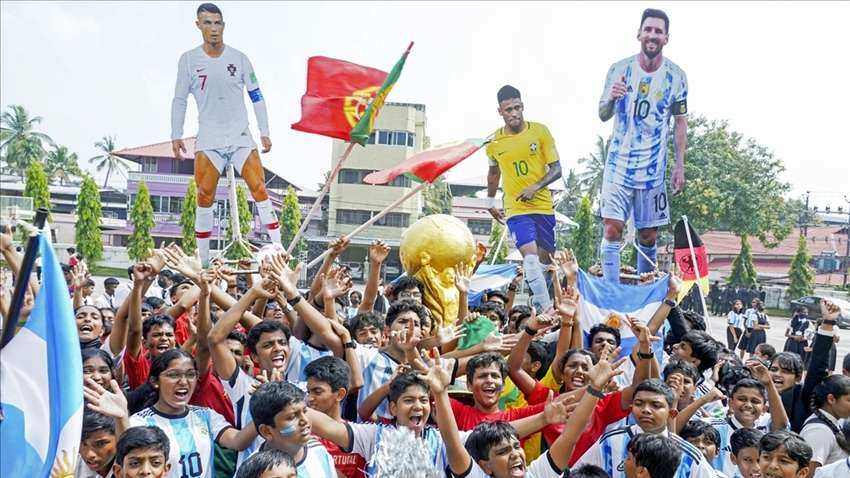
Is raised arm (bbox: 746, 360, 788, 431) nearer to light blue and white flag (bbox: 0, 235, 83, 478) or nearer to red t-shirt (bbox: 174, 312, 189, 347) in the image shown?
light blue and white flag (bbox: 0, 235, 83, 478)

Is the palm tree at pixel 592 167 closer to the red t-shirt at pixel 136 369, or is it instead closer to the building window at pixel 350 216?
the building window at pixel 350 216

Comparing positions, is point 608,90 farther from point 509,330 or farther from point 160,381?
point 160,381

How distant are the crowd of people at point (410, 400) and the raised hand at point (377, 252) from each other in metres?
0.38

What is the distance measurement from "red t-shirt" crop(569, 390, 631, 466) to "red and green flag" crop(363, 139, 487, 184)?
4481 mm

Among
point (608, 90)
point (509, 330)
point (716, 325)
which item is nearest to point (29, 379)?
point (509, 330)

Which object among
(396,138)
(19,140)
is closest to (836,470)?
(396,138)

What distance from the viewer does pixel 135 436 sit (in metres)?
3.50

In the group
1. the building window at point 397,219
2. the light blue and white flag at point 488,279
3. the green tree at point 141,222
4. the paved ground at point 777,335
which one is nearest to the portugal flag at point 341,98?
the light blue and white flag at point 488,279

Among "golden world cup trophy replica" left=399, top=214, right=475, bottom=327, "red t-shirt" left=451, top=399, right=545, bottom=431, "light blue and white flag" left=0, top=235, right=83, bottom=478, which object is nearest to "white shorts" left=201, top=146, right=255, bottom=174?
"golden world cup trophy replica" left=399, top=214, right=475, bottom=327

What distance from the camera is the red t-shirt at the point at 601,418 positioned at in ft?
14.6

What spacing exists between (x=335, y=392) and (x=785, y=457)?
6.98ft

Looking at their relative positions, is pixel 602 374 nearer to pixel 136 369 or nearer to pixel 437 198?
pixel 136 369

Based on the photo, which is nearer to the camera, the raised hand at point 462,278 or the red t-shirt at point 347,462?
the red t-shirt at point 347,462

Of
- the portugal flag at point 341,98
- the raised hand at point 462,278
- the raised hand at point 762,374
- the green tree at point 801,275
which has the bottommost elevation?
the green tree at point 801,275
